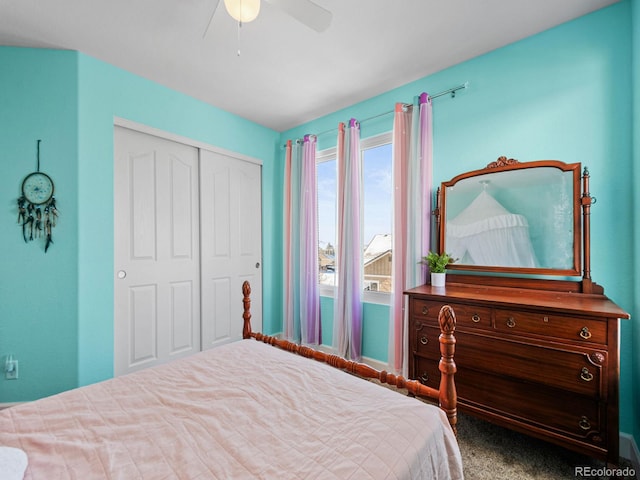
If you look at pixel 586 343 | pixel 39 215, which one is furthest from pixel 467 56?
pixel 39 215

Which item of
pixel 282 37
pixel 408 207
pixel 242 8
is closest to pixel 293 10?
pixel 242 8

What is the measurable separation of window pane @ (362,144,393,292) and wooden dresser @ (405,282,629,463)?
0.86 m

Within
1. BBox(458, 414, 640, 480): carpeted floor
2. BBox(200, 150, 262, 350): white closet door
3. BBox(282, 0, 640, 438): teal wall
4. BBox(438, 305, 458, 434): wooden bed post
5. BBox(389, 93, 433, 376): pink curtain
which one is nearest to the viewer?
BBox(438, 305, 458, 434): wooden bed post

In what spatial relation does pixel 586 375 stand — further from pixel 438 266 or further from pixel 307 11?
pixel 307 11

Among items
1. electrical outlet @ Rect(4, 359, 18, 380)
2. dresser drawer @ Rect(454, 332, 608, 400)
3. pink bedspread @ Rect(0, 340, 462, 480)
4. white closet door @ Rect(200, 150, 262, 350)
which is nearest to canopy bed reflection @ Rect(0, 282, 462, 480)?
pink bedspread @ Rect(0, 340, 462, 480)

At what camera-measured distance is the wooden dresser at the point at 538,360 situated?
56.1 inches

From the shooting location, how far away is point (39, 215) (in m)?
2.14

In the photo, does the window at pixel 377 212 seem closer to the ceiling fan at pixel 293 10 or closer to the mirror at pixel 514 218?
the mirror at pixel 514 218

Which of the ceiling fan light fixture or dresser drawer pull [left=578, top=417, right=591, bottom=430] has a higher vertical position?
the ceiling fan light fixture

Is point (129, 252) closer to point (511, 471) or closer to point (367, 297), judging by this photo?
point (367, 297)

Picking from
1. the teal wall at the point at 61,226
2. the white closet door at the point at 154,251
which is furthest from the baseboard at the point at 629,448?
the teal wall at the point at 61,226

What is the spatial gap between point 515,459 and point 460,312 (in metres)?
0.84

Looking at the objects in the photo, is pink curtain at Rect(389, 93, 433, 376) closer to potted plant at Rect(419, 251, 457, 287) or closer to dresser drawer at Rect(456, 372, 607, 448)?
potted plant at Rect(419, 251, 457, 287)

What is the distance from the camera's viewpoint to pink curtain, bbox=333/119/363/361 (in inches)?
114
